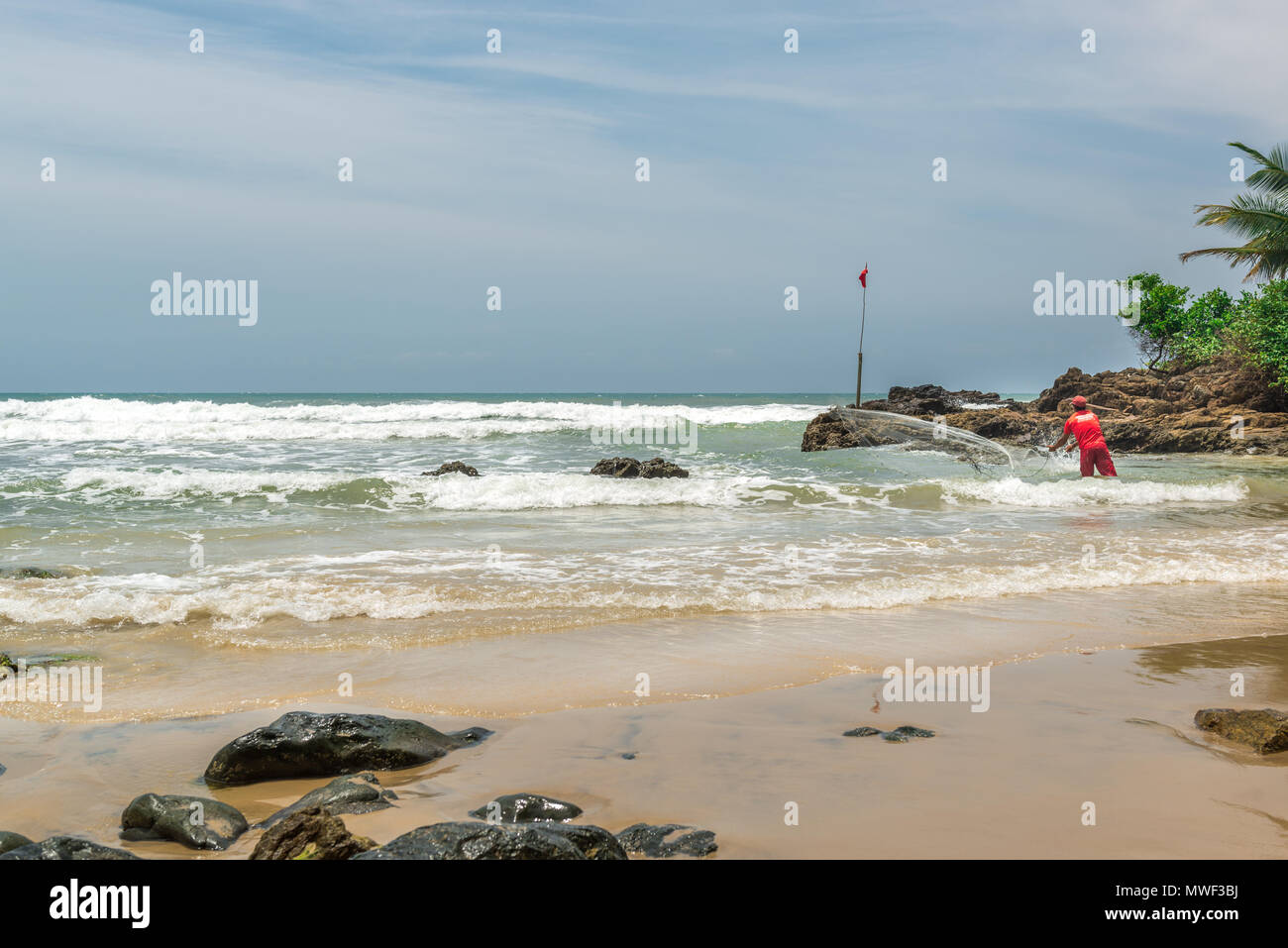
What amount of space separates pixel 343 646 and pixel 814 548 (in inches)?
208

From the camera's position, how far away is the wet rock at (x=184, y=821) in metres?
2.98

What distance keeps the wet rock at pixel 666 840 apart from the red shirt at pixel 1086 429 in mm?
14862

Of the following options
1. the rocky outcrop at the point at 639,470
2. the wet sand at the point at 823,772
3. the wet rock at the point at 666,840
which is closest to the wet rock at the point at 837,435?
the rocky outcrop at the point at 639,470

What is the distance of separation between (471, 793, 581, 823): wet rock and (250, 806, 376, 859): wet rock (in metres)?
0.54

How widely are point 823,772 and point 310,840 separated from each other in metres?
2.00

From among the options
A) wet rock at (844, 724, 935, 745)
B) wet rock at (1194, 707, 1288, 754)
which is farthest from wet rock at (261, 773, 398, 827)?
wet rock at (1194, 707, 1288, 754)

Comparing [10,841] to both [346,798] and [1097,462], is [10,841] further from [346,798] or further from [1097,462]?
[1097,462]

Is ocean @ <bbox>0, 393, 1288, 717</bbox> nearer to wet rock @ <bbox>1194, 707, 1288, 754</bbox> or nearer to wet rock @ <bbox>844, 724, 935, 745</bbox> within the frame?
wet rock @ <bbox>844, 724, 935, 745</bbox>

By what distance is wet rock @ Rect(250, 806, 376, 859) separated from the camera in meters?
2.62

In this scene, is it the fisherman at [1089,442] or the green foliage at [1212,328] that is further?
the green foliage at [1212,328]


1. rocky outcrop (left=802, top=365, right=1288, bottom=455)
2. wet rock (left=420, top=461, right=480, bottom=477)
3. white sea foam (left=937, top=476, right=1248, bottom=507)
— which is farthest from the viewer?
rocky outcrop (left=802, top=365, right=1288, bottom=455)

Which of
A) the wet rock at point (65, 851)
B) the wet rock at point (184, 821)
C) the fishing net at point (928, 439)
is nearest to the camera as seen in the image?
the wet rock at point (65, 851)

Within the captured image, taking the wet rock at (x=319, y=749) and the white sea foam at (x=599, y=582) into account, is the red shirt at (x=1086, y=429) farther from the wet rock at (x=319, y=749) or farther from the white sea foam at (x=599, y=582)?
the wet rock at (x=319, y=749)

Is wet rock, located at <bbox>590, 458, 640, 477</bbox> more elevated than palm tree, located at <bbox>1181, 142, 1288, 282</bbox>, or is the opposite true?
palm tree, located at <bbox>1181, 142, 1288, 282</bbox>
